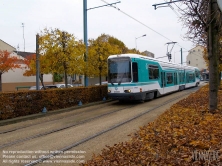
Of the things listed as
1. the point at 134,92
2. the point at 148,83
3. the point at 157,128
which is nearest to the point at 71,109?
the point at 134,92

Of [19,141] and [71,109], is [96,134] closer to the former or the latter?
[19,141]

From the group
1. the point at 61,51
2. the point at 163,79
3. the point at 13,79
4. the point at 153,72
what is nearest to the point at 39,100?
the point at 61,51

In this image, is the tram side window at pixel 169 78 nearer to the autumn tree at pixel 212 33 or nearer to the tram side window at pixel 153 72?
the tram side window at pixel 153 72

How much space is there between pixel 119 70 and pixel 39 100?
5.30 meters

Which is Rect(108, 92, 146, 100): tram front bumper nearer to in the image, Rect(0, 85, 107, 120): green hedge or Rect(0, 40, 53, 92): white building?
Rect(0, 85, 107, 120): green hedge

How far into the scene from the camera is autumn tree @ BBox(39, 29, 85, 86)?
52.6 feet

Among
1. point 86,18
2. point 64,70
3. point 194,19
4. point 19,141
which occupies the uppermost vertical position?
point 86,18

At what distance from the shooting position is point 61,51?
16016 mm

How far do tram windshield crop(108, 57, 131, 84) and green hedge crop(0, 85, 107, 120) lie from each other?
89.7 inches

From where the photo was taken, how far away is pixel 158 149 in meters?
3.51

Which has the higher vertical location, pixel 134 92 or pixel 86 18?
pixel 86 18

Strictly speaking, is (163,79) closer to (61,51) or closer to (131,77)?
(131,77)

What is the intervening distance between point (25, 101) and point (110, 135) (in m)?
5.96

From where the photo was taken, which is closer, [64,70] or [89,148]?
[89,148]
